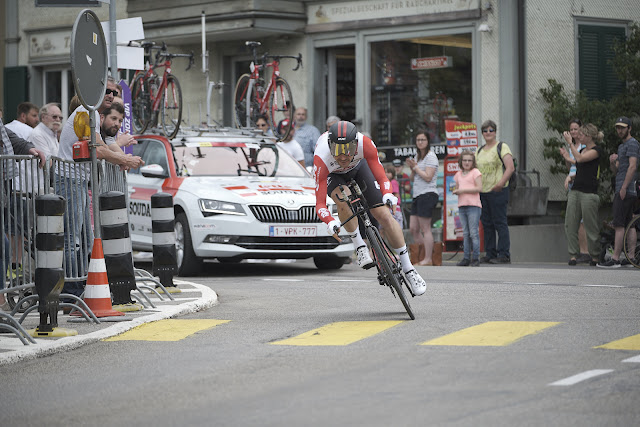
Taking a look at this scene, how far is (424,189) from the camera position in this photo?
18.6 meters

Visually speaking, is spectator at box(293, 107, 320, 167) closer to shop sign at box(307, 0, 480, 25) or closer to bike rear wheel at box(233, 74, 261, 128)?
bike rear wheel at box(233, 74, 261, 128)

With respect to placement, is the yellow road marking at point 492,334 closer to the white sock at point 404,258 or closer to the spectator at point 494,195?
the white sock at point 404,258

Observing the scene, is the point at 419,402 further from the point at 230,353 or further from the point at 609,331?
the point at 609,331

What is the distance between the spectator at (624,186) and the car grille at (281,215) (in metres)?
4.14

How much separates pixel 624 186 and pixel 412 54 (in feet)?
25.5

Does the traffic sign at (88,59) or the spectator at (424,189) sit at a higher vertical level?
the traffic sign at (88,59)

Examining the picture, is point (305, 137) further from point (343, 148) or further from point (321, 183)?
point (343, 148)

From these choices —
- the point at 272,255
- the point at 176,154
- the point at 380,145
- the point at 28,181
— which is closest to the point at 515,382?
the point at 28,181

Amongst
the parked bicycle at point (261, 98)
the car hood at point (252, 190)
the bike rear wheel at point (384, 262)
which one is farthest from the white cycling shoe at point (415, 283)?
the parked bicycle at point (261, 98)

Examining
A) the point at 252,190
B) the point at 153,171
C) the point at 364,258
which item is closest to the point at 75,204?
the point at 364,258

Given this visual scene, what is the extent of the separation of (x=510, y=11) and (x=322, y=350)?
49.6 feet

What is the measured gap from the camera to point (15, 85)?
31.0 meters

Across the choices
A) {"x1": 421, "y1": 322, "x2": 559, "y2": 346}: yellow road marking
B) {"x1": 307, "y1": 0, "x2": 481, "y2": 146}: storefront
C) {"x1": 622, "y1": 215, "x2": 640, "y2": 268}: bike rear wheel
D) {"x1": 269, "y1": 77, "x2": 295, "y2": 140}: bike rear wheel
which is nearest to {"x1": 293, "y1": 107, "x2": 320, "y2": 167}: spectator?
{"x1": 269, "y1": 77, "x2": 295, "y2": 140}: bike rear wheel

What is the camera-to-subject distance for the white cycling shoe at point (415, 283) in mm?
10742
